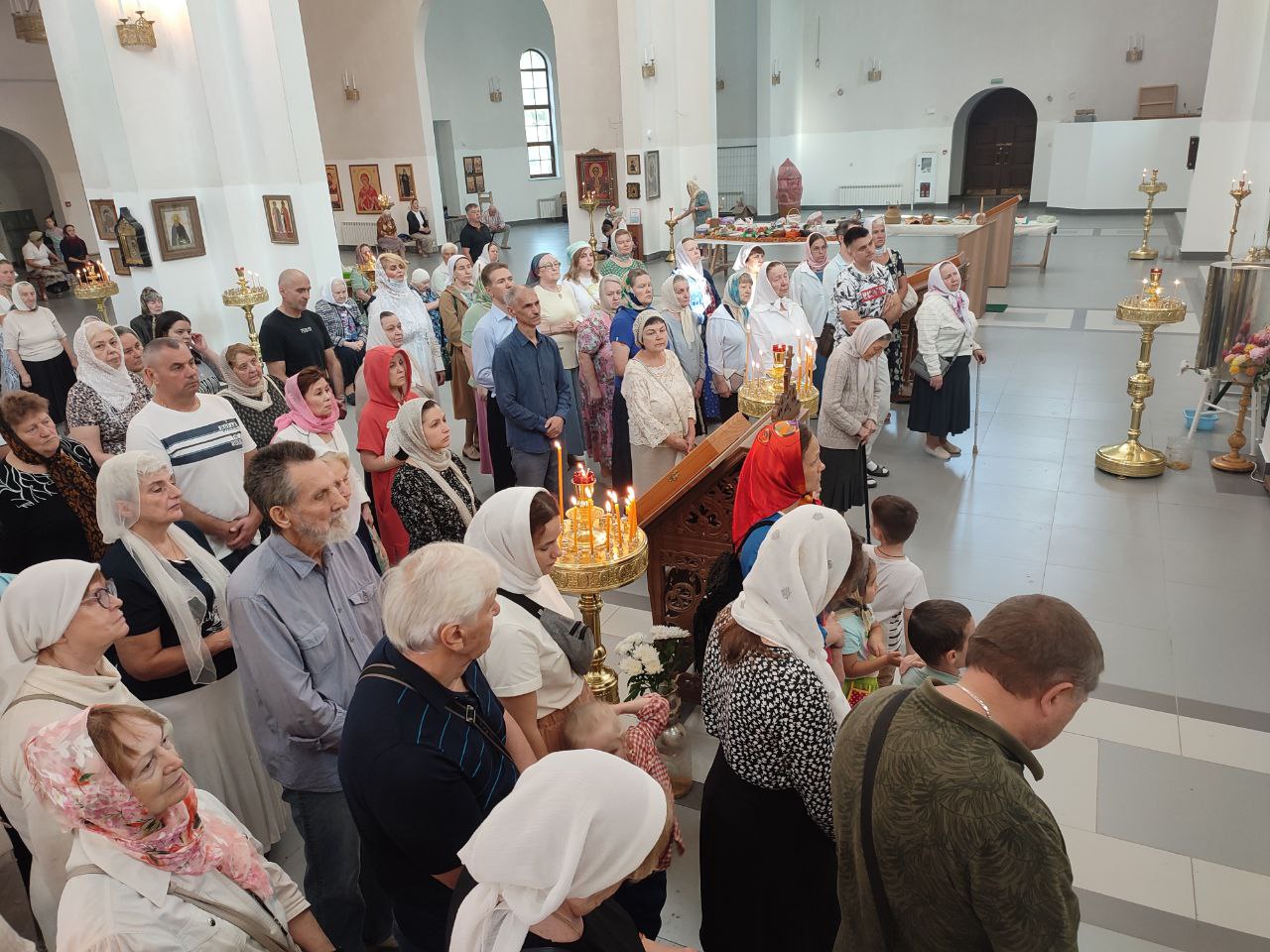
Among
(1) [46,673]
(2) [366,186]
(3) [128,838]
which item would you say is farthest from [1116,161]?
(3) [128,838]

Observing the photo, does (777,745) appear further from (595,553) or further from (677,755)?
(677,755)

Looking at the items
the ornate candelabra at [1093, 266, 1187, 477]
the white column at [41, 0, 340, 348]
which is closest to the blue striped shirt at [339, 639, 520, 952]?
the ornate candelabra at [1093, 266, 1187, 477]

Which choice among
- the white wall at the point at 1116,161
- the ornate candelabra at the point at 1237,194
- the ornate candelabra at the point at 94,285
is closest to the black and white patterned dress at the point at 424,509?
the ornate candelabra at the point at 94,285

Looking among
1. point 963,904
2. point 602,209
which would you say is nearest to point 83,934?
point 963,904

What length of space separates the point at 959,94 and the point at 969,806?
84.2ft

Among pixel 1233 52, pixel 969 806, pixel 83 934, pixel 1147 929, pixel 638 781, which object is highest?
pixel 1233 52

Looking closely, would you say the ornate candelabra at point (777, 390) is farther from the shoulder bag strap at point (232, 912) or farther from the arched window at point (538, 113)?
the arched window at point (538, 113)

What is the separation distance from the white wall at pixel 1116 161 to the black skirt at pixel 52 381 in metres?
22.0

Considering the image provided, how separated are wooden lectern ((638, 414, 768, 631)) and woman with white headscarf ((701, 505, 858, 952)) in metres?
1.49

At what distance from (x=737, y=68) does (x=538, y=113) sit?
248 inches

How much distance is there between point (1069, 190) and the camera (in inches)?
849

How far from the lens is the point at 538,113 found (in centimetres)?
2670

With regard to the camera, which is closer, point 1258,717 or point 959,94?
point 1258,717

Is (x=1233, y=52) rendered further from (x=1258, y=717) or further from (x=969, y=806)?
(x=969, y=806)
